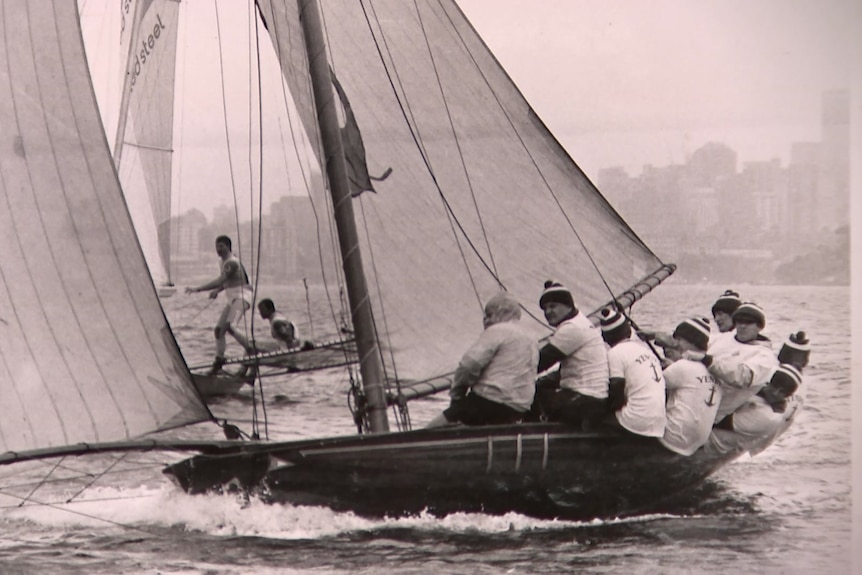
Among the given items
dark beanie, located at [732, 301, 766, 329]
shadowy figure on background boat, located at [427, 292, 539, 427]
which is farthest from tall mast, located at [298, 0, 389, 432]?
dark beanie, located at [732, 301, 766, 329]

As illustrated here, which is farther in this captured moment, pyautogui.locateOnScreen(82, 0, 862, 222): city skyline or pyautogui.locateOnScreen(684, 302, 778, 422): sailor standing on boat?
pyautogui.locateOnScreen(82, 0, 862, 222): city skyline

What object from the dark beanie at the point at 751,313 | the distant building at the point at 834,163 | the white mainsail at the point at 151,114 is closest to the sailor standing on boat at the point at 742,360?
the dark beanie at the point at 751,313

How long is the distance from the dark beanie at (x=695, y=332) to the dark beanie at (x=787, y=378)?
16.6 inches

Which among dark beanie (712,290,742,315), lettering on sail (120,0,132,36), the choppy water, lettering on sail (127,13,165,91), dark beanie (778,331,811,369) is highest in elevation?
lettering on sail (120,0,132,36)

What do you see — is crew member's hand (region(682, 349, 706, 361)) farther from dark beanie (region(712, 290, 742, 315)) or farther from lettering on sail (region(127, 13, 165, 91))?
lettering on sail (region(127, 13, 165, 91))

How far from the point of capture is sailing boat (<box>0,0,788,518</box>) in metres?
4.48

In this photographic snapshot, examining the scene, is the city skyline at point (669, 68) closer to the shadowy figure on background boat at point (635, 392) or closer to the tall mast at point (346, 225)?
the tall mast at point (346, 225)

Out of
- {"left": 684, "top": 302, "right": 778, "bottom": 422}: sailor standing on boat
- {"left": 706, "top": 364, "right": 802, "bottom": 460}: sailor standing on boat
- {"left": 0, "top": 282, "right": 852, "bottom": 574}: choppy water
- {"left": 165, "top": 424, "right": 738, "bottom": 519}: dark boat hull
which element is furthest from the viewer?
{"left": 706, "top": 364, "right": 802, "bottom": 460}: sailor standing on boat

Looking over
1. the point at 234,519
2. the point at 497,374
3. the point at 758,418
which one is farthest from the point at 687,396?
the point at 234,519

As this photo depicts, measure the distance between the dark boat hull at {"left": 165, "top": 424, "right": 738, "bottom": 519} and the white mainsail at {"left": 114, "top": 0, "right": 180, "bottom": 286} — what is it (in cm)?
186

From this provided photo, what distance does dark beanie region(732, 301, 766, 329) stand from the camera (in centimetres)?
523

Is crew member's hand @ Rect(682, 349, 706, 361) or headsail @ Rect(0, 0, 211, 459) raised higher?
headsail @ Rect(0, 0, 211, 459)

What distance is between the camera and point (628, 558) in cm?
482

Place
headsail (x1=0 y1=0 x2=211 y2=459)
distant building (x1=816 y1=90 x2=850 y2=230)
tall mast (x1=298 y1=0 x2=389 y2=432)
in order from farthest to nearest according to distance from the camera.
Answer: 1. distant building (x1=816 y1=90 x2=850 y2=230)
2. tall mast (x1=298 y1=0 x2=389 y2=432)
3. headsail (x1=0 y1=0 x2=211 y2=459)
